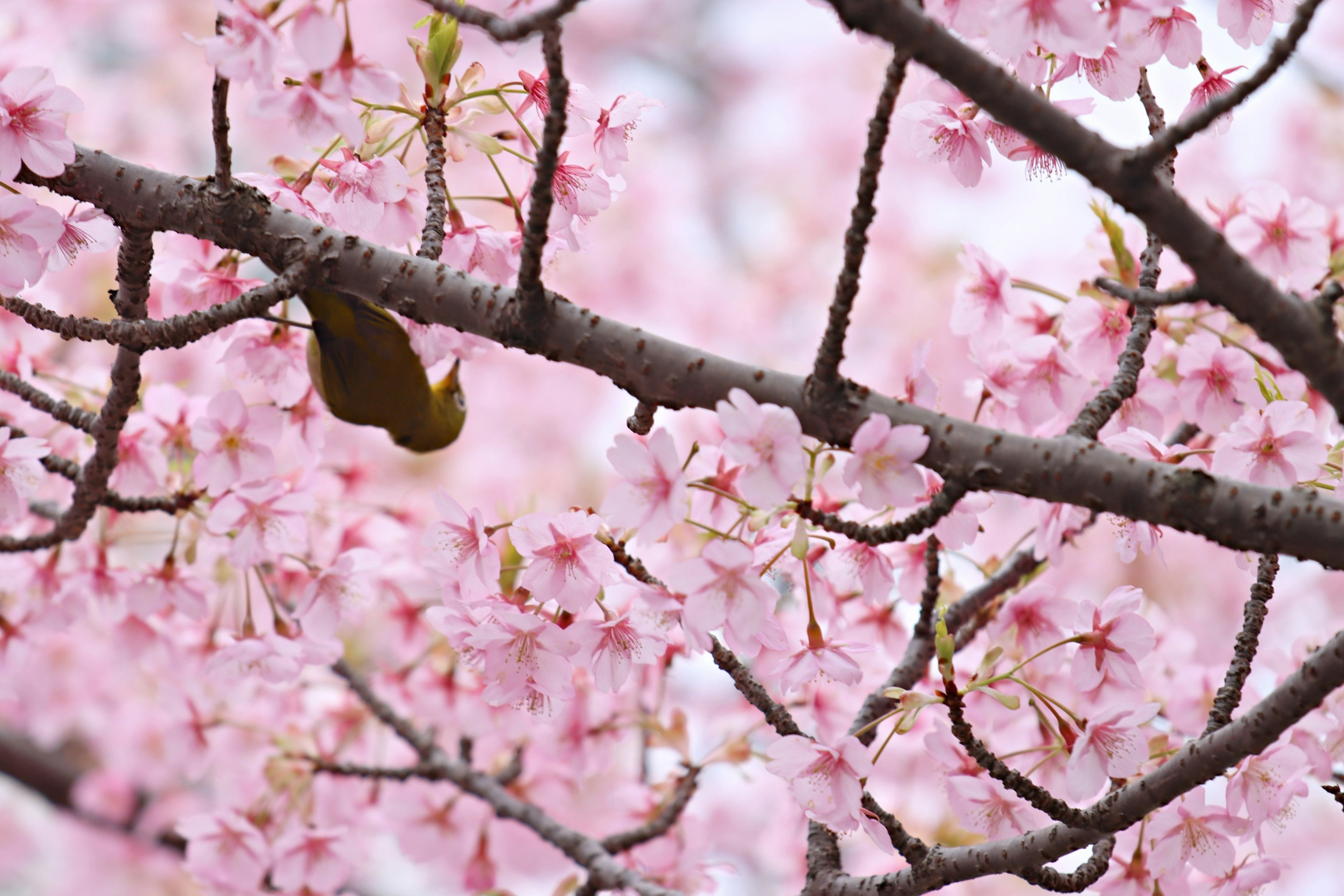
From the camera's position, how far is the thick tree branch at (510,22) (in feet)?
2.59

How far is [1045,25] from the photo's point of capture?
88 centimetres

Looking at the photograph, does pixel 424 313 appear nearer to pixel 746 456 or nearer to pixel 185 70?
pixel 746 456

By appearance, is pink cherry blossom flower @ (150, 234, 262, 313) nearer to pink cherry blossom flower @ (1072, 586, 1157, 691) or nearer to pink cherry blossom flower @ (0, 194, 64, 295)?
pink cherry blossom flower @ (0, 194, 64, 295)

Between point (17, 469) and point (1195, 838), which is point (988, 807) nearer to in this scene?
point (1195, 838)

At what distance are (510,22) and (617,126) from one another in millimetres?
437

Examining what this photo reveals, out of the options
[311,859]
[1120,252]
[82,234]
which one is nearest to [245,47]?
[82,234]

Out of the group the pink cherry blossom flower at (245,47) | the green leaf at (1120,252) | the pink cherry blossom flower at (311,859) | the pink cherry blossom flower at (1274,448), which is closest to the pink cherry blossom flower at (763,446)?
the pink cherry blossom flower at (245,47)

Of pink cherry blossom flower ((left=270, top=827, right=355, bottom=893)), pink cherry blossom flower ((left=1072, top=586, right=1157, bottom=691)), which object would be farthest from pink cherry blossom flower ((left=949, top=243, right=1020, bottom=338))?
pink cherry blossom flower ((left=270, top=827, right=355, bottom=893))

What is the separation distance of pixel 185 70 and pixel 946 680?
5.98 m

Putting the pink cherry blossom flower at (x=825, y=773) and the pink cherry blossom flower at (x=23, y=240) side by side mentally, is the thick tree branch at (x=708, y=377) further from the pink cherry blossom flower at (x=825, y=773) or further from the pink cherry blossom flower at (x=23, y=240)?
the pink cherry blossom flower at (x=825, y=773)

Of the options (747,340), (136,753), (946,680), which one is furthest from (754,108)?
(946,680)

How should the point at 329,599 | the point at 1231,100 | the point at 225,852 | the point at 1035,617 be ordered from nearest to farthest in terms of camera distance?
the point at 1231,100 → the point at 1035,617 → the point at 329,599 → the point at 225,852

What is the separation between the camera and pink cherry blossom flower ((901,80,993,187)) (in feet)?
3.97

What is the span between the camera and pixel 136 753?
297cm
